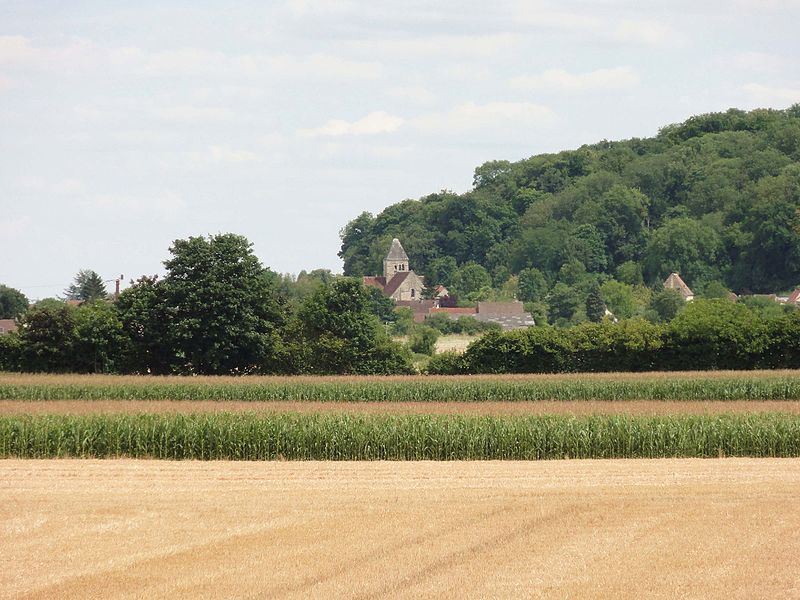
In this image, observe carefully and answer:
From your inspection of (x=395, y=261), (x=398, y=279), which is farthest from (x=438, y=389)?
(x=395, y=261)

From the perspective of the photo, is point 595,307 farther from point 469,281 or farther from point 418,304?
point 469,281

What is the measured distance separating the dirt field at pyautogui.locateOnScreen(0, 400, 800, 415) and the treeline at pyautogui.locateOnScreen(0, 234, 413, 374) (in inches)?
591

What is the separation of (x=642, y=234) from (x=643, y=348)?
118m

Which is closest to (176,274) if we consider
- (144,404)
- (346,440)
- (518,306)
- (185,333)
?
(185,333)

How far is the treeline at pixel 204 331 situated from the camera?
60.1m

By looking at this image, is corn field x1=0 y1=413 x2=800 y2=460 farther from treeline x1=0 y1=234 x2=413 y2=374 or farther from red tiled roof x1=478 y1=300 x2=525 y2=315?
red tiled roof x1=478 y1=300 x2=525 y2=315

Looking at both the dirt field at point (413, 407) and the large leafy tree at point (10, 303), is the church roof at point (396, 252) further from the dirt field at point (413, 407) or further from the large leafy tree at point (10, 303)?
the dirt field at point (413, 407)

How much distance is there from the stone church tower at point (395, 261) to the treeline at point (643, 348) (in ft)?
435

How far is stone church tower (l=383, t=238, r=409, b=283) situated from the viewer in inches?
7594

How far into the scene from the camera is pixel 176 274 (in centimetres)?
6256

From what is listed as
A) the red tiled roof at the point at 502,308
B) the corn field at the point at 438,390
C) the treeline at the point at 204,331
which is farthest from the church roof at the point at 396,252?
the corn field at the point at 438,390

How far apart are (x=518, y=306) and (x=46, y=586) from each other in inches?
5238

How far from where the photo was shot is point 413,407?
41.7 meters

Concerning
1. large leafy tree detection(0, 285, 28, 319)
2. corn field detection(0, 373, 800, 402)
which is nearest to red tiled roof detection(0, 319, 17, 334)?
large leafy tree detection(0, 285, 28, 319)
